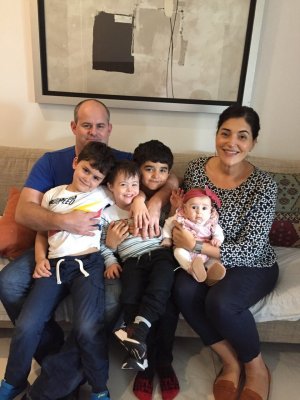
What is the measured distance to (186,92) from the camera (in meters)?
2.06

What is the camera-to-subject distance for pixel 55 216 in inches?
56.9

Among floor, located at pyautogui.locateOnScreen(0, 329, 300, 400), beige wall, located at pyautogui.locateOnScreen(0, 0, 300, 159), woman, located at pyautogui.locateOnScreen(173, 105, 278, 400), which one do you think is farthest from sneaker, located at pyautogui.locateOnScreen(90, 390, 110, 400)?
beige wall, located at pyautogui.locateOnScreen(0, 0, 300, 159)

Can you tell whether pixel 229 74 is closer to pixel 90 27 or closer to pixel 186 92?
pixel 186 92

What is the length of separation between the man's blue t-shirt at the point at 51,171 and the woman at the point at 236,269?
23.1 inches

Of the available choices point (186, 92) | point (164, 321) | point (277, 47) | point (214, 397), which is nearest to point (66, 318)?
point (164, 321)

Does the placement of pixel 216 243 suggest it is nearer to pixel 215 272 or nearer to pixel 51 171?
pixel 215 272

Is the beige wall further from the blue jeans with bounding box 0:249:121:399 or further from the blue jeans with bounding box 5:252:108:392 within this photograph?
the blue jeans with bounding box 5:252:108:392

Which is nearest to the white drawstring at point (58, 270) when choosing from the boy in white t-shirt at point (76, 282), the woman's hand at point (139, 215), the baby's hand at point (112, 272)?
the boy in white t-shirt at point (76, 282)

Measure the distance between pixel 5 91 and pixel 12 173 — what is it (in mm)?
548

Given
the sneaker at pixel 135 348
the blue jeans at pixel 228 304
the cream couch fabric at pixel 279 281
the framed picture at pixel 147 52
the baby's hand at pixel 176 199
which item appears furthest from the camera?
the framed picture at pixel 147 52

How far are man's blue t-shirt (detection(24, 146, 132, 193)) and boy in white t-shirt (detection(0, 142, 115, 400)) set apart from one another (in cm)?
10

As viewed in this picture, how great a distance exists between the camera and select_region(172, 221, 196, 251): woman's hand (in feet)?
4.75

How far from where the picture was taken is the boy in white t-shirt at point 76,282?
1.28 metres

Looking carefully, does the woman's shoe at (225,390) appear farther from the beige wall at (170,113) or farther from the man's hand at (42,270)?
the beige wall at (170,113)
